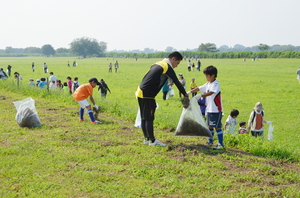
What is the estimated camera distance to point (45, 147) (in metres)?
6.17

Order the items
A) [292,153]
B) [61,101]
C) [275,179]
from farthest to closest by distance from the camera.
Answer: [61,101], [292,153], [275,179]

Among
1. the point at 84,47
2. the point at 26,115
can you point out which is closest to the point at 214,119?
the point at 26,115

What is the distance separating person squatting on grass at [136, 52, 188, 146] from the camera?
225 inches

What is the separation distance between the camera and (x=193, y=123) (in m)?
6.12

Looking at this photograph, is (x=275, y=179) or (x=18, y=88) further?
(x=18, y=88)

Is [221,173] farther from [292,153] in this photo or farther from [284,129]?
[284,129]

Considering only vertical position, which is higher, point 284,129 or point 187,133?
point 187,133

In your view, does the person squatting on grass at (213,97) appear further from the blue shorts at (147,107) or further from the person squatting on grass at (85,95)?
the person squatting on grass at (85,95)

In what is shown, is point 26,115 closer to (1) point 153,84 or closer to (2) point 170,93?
(1) point 153,84

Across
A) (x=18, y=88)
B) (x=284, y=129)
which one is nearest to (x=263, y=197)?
(x=284, y=129)

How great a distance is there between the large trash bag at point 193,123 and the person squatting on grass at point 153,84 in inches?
14.1

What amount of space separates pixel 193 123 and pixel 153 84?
1123 mm

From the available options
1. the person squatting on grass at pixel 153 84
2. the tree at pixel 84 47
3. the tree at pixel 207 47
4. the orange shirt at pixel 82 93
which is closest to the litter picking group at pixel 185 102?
the person squatting on grass at pixel 153 84

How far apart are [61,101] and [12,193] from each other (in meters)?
8.87
